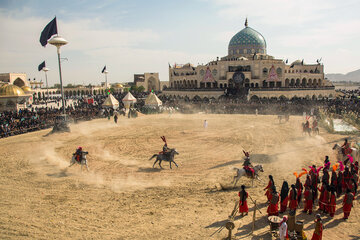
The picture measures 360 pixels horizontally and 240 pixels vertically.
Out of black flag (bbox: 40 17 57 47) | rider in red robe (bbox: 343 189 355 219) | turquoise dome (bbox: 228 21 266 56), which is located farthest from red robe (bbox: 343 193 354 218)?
turquoise dome (bbox: 228 21 266 56)

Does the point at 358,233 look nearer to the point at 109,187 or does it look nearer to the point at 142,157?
the point at 109,187

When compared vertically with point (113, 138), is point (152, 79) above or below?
above

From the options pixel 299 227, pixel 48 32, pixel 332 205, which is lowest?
pixel 332 205

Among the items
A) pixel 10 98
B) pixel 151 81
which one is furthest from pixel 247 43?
pixel 10 98

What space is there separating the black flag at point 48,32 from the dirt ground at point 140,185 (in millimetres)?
8807

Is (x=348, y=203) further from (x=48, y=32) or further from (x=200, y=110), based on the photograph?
(x=200, y=110)

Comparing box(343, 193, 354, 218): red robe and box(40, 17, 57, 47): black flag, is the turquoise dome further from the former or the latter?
box(343, 193, 354, 218): red robe

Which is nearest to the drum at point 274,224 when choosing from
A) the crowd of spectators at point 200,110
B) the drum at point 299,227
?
the drum at point 299,227

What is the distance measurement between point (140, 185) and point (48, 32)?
18.1 metres

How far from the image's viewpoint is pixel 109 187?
40.0ft

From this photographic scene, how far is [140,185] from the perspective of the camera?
487 inches

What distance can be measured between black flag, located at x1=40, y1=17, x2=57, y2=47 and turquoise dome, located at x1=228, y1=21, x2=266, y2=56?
174 ft

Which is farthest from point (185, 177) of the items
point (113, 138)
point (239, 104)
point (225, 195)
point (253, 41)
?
point (253, 41)

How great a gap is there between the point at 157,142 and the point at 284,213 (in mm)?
13167
